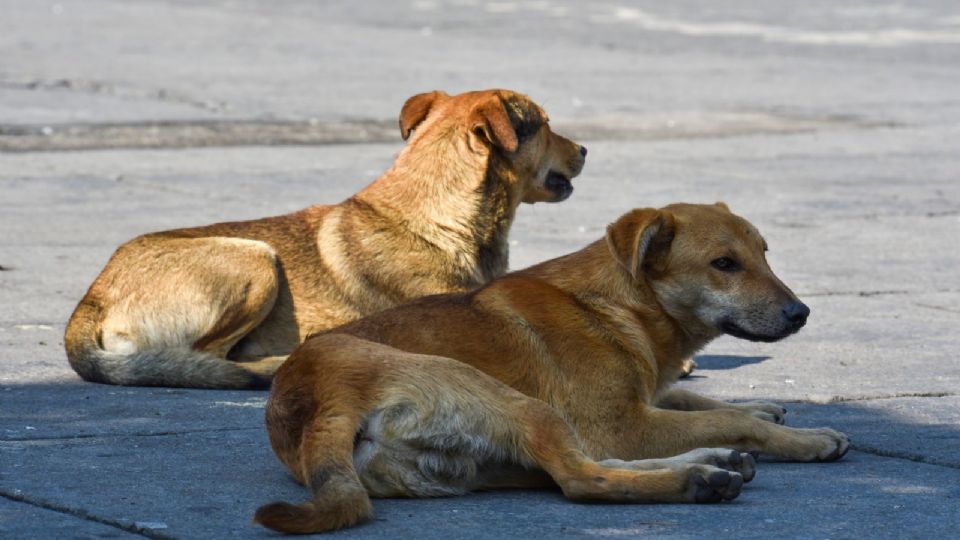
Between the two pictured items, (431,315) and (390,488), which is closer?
(390,488)

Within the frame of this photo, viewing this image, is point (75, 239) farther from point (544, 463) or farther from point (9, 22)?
point (9, 22)

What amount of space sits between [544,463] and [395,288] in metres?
2.39

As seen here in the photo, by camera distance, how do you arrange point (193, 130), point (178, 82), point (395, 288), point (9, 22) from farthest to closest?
1. point (9, 22)
2. point (178, 82)
3. point (193, 130)
4. point (395, 288)

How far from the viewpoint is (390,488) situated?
526 centimetres

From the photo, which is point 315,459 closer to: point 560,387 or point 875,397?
point 560,387

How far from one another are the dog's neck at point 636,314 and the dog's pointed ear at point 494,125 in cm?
149

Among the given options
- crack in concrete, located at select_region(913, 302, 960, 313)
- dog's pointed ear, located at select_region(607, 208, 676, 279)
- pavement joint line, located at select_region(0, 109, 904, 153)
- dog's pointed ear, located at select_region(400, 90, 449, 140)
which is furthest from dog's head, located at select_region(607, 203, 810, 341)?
pavement joint line, located at select_region(0, 109, 904, 153)

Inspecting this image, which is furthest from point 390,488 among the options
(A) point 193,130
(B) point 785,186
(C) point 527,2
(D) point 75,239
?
(C) point 527,2

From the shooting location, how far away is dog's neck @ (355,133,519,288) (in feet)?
24.7

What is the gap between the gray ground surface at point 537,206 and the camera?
17.4ft

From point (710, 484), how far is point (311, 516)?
1.26 metres

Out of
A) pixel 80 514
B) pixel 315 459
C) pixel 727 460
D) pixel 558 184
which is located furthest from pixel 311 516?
pixel 558 184

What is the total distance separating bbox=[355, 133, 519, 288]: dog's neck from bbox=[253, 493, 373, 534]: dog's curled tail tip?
271 cm

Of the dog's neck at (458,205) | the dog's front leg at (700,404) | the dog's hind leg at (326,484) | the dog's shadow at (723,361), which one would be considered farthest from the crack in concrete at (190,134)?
the dog's hind leg at (326,484)
